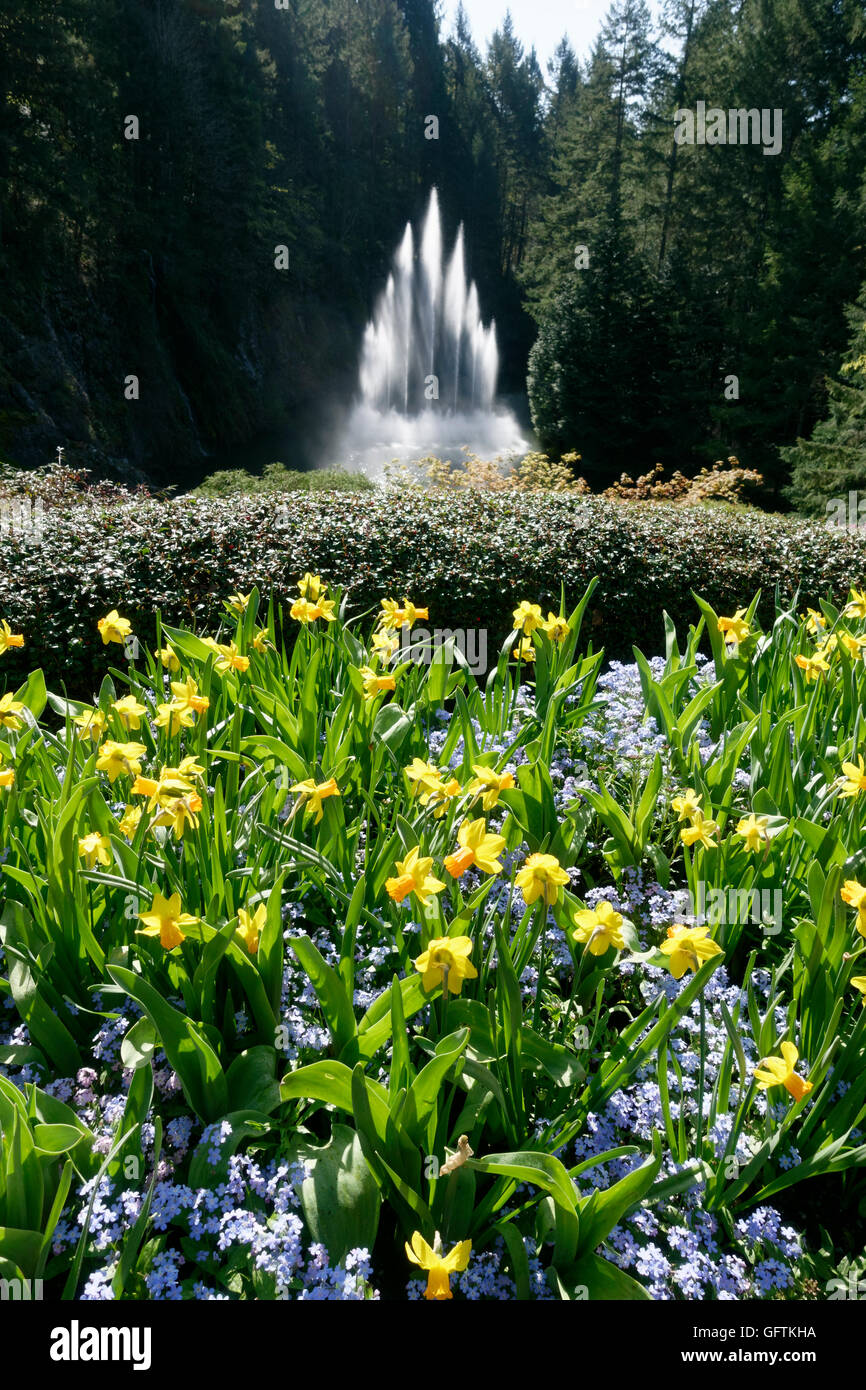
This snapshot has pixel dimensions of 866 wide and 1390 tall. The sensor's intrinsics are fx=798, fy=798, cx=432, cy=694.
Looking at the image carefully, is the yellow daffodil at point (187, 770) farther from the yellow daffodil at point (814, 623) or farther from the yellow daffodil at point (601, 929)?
the yellow daffodil at point (814, 623)

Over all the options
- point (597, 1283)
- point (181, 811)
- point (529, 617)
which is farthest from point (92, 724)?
point (597, 1283)

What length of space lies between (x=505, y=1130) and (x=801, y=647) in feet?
6.79

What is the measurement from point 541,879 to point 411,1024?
1.63 ft

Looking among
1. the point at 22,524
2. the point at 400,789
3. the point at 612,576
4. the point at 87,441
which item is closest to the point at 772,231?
the point at 87,441

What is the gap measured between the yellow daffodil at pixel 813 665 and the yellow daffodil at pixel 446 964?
1.67 m

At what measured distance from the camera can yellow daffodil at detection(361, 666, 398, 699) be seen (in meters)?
2.10

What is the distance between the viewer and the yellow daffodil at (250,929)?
1426 mm

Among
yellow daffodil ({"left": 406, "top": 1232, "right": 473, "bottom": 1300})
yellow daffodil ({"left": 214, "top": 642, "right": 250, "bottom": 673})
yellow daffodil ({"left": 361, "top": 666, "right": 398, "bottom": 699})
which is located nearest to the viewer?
yellow daffodil ({"left": 406, "top": 1232, "right": 473, "bottom": 1300})

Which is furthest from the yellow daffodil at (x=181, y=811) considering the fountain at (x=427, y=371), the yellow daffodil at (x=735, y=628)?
the fountain at (x=427, y=371)

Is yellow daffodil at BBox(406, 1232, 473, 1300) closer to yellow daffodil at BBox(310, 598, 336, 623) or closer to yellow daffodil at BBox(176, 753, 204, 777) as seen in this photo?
yellow daffodil at BBox(176, 753, 204, 777)

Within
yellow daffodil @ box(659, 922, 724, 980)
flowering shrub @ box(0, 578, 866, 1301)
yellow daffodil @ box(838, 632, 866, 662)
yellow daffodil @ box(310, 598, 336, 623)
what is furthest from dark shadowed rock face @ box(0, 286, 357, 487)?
yellow daffodil @ box(659, 922, 724, 980)

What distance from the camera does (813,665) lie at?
7.93ft

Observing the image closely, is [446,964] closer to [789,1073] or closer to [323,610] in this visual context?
[789,1073]

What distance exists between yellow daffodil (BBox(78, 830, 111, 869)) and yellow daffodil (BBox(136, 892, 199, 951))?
0.81ft
